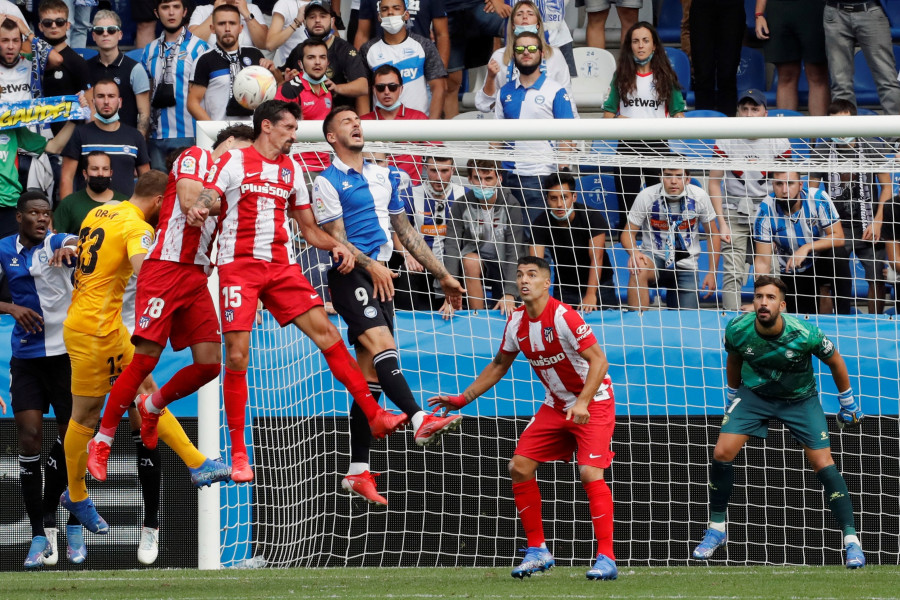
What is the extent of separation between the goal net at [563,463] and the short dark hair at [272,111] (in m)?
2.13

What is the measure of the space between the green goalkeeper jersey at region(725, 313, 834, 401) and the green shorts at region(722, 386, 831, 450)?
0.06 m

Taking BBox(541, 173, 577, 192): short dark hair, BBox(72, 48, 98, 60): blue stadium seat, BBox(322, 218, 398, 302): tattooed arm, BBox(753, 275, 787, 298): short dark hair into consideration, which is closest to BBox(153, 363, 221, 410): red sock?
BBox(322, 218, 398, 302): tattooed arm

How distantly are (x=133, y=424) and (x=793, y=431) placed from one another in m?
4.59

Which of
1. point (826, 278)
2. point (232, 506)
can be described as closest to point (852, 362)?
point (826, 278)

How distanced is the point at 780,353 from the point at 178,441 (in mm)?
4120

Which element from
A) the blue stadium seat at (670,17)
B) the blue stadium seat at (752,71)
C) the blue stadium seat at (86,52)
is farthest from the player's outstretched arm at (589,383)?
the blue stadium seat at (86,52)

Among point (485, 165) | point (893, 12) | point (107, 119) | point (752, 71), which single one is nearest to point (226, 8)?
point (107, 119)

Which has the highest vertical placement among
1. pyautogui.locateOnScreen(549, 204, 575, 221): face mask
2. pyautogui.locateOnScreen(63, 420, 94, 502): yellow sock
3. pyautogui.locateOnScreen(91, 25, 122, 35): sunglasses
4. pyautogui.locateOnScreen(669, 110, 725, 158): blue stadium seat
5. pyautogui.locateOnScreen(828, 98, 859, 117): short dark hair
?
pyautogui.locateOnScreen(91, 25, 122, 35): sunglasses

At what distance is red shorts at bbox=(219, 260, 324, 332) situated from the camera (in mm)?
7145

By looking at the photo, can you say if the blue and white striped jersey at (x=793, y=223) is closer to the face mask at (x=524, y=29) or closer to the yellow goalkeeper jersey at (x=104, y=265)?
the face mask at (x=524, y=29)

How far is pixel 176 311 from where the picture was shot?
24.3 ft

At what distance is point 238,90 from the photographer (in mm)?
7609

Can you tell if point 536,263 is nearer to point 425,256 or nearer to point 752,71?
point 425,256

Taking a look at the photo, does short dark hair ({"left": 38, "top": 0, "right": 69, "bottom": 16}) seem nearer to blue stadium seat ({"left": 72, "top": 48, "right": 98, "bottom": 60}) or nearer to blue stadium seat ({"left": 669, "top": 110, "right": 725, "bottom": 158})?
blue stadium seat ({"left": 72, "top": 48, "right": 98, "bottom": 60})
